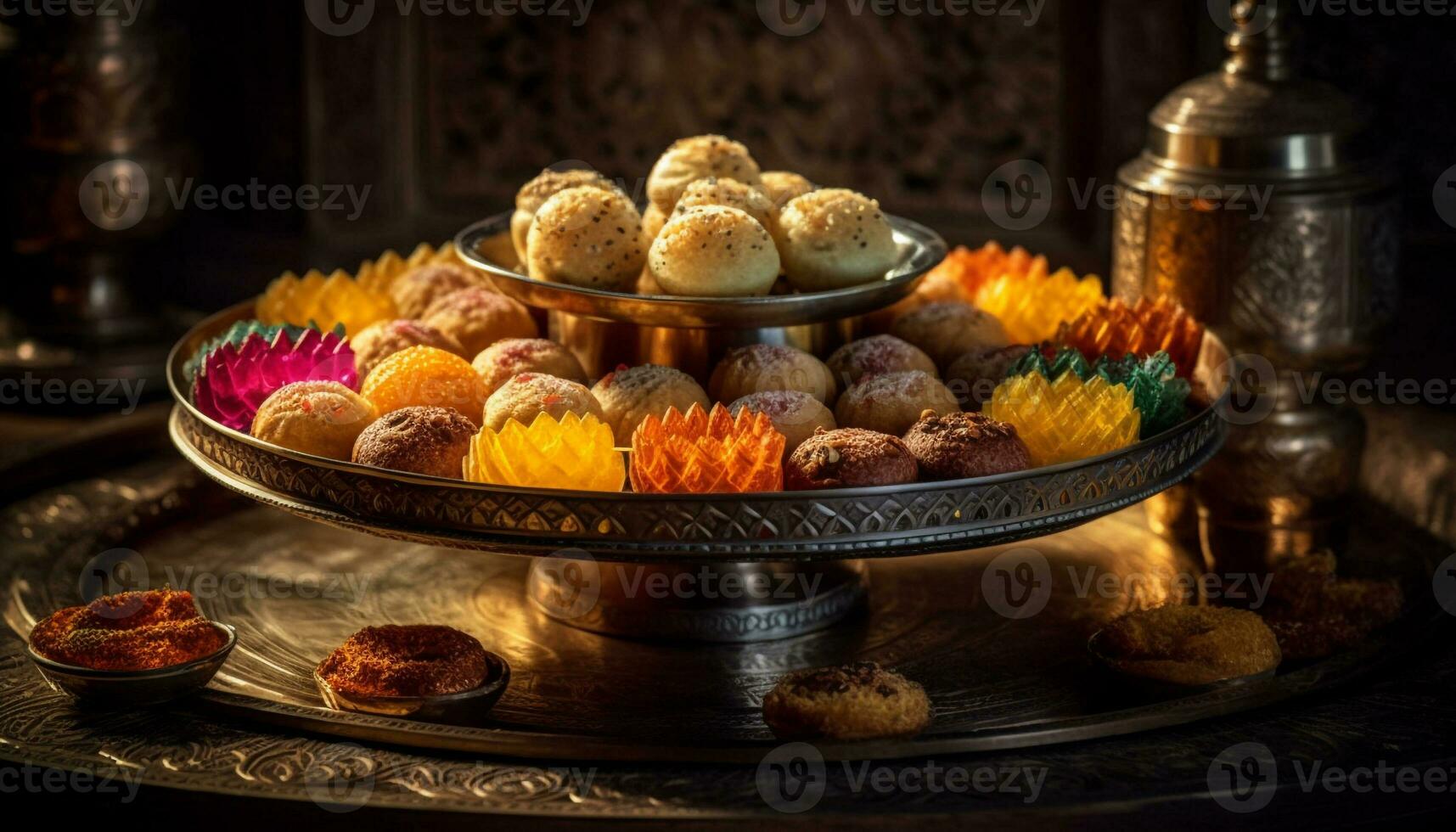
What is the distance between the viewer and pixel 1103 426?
1.45m

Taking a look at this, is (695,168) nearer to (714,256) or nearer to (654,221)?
(654,221)

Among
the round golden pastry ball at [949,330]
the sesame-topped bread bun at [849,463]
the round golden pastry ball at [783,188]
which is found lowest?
the round golden pastry ball at [949,330]

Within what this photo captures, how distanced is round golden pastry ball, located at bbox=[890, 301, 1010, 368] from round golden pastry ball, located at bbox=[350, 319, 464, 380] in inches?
18.4

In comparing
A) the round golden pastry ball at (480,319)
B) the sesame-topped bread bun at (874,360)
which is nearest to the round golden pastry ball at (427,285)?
the round golden pastry ball at (480,319)

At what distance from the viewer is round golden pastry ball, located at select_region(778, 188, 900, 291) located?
64.5 inches

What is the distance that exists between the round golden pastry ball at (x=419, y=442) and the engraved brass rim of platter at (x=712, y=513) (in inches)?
1.8

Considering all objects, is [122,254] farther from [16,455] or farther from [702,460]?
[702,460]

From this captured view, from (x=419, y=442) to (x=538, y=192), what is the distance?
443mm

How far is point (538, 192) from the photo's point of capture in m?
1.77

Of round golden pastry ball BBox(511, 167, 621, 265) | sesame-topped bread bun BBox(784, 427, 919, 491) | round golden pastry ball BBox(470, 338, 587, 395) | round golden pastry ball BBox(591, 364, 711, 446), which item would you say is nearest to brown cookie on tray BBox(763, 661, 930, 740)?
sesame-topped bread bun BBox(784, 427, 919, 491)

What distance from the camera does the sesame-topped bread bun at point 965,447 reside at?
139cm

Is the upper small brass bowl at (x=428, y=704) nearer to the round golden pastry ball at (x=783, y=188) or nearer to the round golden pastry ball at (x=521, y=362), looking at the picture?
the round golden pastry ball at (x=521, y=362)

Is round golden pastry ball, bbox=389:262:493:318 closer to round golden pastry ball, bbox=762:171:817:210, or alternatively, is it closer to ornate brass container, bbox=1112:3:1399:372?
round golden pastry ball, bbox=762:171:817:210

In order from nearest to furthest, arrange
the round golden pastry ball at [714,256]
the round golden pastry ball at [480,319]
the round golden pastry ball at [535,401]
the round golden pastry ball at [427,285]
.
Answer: the round golden pastry ball at [535,401], the round golden pastry ball at [714,256], the round golden pastry ball at [480,319], the round golden pastry ball at [427,285]
